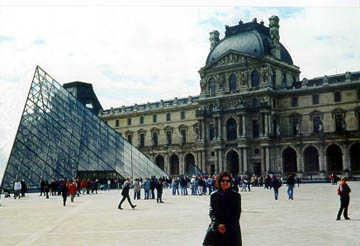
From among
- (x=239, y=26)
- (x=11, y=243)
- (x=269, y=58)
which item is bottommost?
(x=11, y=243)

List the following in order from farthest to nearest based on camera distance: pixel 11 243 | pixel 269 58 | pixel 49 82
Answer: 1. pixel 269 58
2. pixel 49 82
3. pixel 11 243

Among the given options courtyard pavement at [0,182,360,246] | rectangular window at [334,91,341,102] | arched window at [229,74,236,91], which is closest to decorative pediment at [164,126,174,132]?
arched window at [229,74,236,91]

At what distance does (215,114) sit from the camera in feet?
198

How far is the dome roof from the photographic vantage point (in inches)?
2313

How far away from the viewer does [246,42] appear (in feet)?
196

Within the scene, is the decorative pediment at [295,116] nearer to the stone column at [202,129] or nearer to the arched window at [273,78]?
the arched window at [273,78]

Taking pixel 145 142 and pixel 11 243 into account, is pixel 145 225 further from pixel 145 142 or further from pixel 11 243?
pixel 145 142

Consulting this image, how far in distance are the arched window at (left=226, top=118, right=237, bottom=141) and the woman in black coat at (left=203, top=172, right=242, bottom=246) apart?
5384 centimetres

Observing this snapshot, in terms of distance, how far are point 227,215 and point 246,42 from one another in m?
55.7

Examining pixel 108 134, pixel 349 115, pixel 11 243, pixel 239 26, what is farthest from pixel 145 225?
pixel 239 26

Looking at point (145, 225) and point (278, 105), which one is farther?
point (278, 105)

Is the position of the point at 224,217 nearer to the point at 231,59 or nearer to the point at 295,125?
the point at 295,125

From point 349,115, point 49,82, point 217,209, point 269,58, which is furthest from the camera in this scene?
point 269,58

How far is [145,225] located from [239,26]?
171 ft
